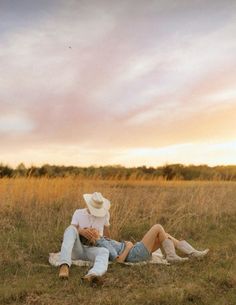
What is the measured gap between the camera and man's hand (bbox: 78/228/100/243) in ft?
23.0

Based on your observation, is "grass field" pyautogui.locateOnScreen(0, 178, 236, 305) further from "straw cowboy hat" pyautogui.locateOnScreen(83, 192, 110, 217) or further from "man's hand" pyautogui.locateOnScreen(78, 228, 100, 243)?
"straw cowboy hat" pyautogui.locateOnScreen(83, 192, 110, 217)

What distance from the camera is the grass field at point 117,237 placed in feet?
19.0

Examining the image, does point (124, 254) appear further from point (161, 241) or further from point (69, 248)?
point (69, 248)

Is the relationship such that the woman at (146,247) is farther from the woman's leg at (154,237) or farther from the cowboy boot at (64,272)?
the cowboy boot at (64,272)

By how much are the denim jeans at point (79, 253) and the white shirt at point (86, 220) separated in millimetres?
291

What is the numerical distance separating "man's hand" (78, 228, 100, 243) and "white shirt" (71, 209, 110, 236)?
0.16 m

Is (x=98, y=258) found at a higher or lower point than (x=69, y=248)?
lower

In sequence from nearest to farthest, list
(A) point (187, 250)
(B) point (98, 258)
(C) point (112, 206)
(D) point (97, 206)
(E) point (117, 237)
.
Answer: (B) point (98, 258)
(D) point (97, 206)
(A) point (187, 250)
(E) point (117, 237)
(C) point (112, 206)

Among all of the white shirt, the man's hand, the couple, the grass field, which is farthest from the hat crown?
the grass field

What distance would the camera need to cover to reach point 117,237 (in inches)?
366

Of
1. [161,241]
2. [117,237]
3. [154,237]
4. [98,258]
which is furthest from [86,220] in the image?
[117,237]

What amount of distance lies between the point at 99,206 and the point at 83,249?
24.8 inches

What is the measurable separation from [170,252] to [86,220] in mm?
1230

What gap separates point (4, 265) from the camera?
7.29 metres
